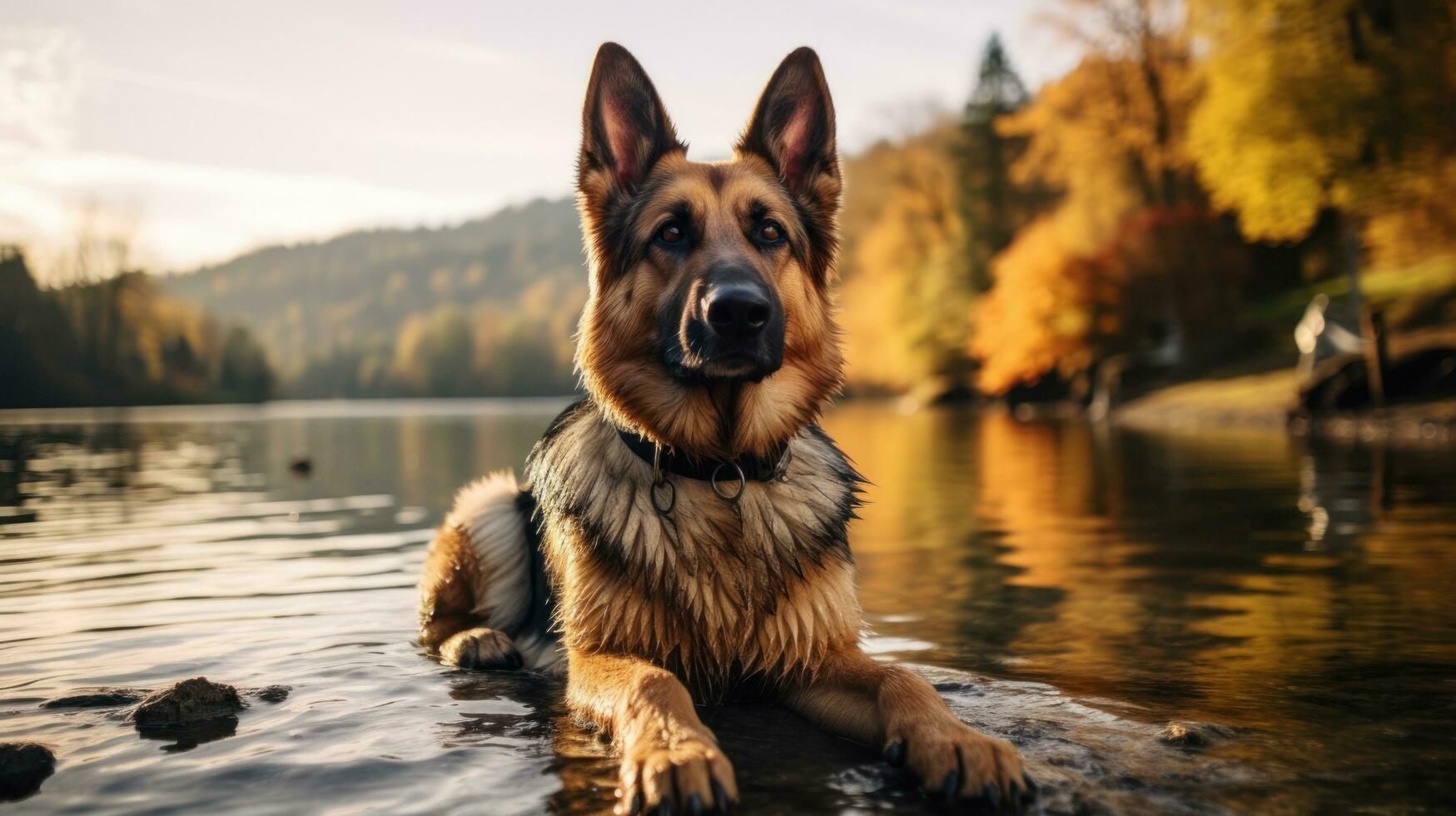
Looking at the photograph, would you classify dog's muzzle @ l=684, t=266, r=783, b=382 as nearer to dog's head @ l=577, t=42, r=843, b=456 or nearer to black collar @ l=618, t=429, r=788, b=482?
dog's head @ l=577, t=42, r=843, b=456

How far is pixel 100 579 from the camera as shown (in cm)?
859

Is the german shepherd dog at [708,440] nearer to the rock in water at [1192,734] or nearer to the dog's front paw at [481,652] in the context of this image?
the dog's front paw at [481,652]

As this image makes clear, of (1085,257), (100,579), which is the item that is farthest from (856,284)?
(100,579)

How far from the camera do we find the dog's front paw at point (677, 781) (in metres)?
3.30

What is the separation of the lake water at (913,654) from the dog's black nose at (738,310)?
1.61 meters

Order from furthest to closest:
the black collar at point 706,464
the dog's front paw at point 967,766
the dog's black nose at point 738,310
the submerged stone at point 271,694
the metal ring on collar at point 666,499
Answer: the submerged stone at point 271,694, the black collar at point 706,464, the metal ring on collar at point 666,499, the dog's black nose at point 738,310, the dog's front paw at point 967,766

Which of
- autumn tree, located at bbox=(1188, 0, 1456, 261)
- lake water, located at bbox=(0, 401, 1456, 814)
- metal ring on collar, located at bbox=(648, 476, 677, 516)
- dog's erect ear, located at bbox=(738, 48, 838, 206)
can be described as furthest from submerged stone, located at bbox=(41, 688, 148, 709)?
autumn tree, located at bbox=(1188, 0, 1456, 261)

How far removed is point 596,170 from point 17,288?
245 feet

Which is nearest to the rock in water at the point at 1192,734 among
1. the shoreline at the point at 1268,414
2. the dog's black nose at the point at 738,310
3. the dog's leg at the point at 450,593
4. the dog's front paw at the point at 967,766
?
the dog's front paw at the point at 967,766

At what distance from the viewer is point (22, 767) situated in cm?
385

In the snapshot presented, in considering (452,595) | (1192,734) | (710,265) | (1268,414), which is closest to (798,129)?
(710,265)

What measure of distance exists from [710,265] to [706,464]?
2.89ft

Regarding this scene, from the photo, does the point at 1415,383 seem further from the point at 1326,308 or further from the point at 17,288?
the point at 17,288

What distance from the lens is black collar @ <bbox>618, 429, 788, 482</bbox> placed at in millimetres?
4785
